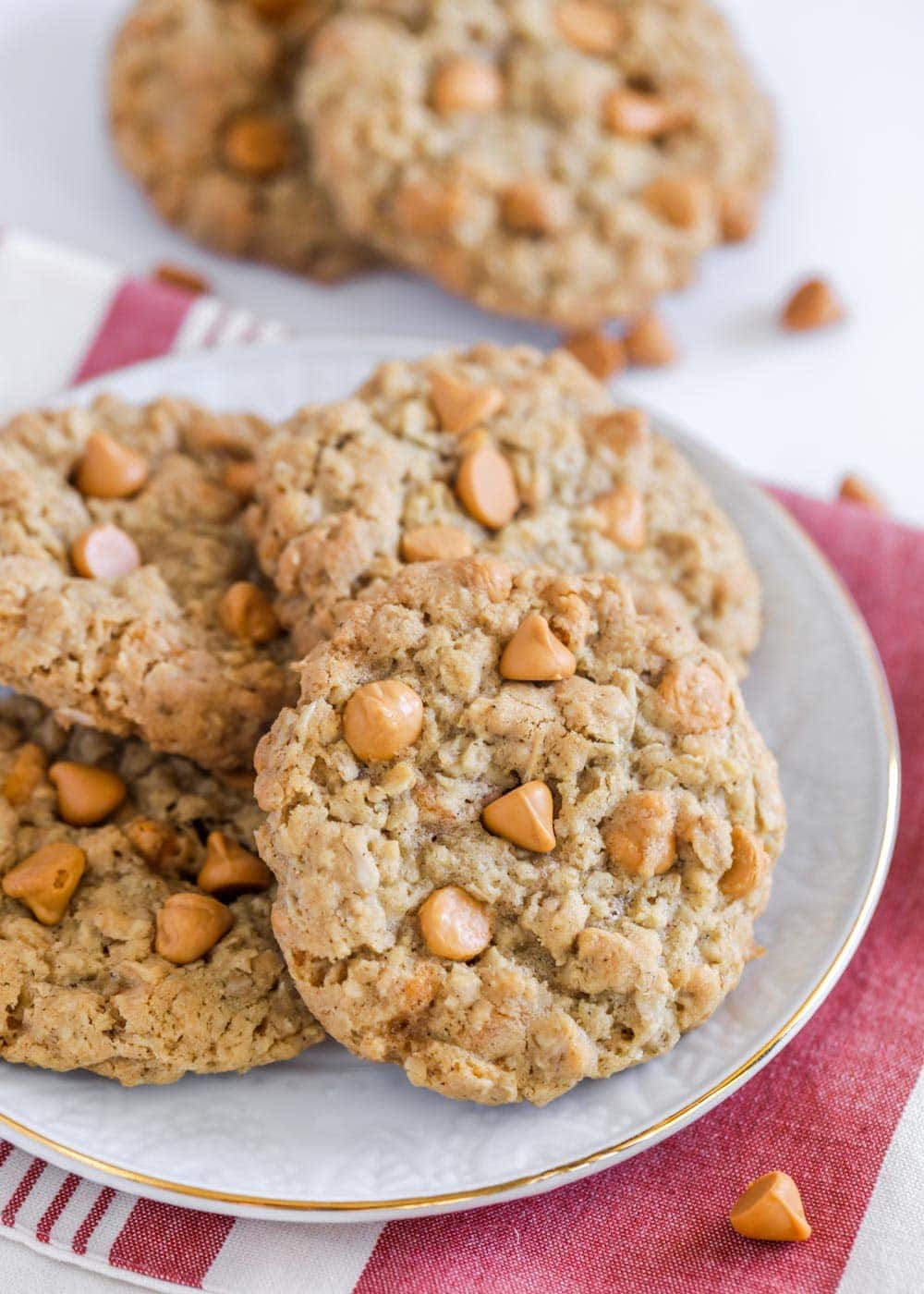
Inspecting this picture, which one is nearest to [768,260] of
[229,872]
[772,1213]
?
[229,872]

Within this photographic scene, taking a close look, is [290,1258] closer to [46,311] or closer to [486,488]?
[486,488]

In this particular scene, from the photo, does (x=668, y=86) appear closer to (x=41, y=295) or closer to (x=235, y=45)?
(x=235, y=45)

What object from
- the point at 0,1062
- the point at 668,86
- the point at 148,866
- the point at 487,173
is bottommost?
the point at 0,1062

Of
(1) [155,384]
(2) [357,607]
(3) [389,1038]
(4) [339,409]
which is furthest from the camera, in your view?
(1) [155,384]

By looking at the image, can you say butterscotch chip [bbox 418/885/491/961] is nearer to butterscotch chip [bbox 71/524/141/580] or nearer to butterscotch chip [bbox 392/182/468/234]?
butterscotch chip [bbox 71/524/141/580]

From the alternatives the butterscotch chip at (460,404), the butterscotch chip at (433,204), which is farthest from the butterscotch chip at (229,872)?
the butterscotch chip at (433,204)

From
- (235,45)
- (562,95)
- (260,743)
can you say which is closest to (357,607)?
(260,743)

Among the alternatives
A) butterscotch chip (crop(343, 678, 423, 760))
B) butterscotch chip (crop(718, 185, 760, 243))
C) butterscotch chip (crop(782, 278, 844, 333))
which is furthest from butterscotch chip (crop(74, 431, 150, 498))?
butterscotch chip (crop(782, 278, 844, 333))

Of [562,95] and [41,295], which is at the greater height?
[562,95]
